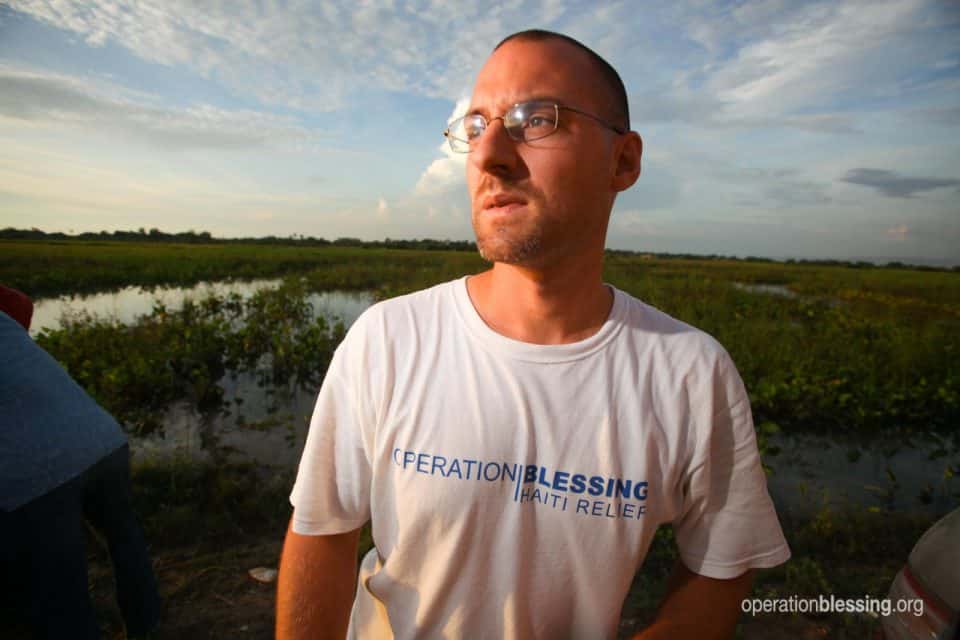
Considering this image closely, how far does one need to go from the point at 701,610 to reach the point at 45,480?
88.1 inches

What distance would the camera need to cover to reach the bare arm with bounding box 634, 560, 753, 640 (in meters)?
1.24

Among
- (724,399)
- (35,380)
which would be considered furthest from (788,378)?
(35,380)

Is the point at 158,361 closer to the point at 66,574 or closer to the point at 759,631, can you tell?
the point at 66,574

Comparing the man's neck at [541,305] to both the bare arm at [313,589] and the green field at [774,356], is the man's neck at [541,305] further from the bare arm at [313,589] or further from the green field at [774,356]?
the green field at [774,356]

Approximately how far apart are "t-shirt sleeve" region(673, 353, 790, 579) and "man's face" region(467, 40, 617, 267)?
55cm

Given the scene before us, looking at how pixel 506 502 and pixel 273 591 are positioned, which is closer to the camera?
pixel 506 502

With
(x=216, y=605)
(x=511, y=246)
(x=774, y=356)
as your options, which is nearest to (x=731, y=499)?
(x=511, y=246)

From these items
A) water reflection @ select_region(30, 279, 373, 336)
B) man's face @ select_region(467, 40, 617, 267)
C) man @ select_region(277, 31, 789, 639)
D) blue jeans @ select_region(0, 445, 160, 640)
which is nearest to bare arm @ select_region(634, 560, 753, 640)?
man @ select_region(277, 31, 789, 639)

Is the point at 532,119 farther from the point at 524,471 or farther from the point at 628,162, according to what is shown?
the point at 524,471

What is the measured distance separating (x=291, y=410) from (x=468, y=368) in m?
5.88

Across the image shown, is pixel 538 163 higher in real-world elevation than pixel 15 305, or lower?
higher

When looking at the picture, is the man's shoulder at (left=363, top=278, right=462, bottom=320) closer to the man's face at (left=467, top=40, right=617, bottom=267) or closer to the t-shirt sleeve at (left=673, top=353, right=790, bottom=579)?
the man's face at (left=467, top=40, right=617, bottom=267)

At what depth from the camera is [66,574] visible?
1861mm

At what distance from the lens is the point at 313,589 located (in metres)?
1.23
